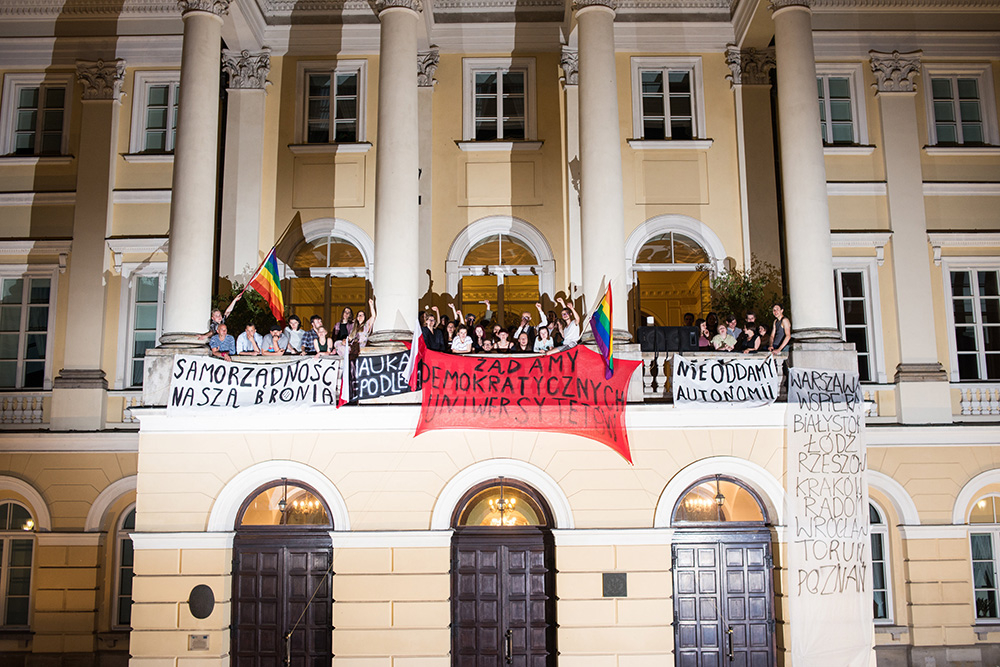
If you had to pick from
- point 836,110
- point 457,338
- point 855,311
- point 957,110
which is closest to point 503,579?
point 457,338

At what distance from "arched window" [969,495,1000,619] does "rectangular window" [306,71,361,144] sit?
14720 millimetres

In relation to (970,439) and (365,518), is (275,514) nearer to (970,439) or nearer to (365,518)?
(365,518)

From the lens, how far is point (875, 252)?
18.8 metres

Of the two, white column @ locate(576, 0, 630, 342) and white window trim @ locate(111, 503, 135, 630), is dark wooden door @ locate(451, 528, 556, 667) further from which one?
white window trim @ locate(111, 503, 135, 630)

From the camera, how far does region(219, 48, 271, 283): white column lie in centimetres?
1883

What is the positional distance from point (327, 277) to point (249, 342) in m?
4.21

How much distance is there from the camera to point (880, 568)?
17.4 metres

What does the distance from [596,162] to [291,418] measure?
265 inches

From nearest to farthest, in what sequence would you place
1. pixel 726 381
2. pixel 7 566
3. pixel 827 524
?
pixel 827 524 → pixel 726 381 → pixel 7 566

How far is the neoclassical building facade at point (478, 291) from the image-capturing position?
571 inches

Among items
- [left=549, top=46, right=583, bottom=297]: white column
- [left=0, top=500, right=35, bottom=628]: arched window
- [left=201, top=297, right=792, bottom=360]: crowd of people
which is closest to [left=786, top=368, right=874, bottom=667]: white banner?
[left=201, top=297, right=792, bottom=360]: crowd of people

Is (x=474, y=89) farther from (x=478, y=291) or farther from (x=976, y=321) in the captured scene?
(x=976, y=321)

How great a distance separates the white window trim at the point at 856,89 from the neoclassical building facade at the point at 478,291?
0.06m

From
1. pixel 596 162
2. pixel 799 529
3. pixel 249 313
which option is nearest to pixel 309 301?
pixel 249 313
